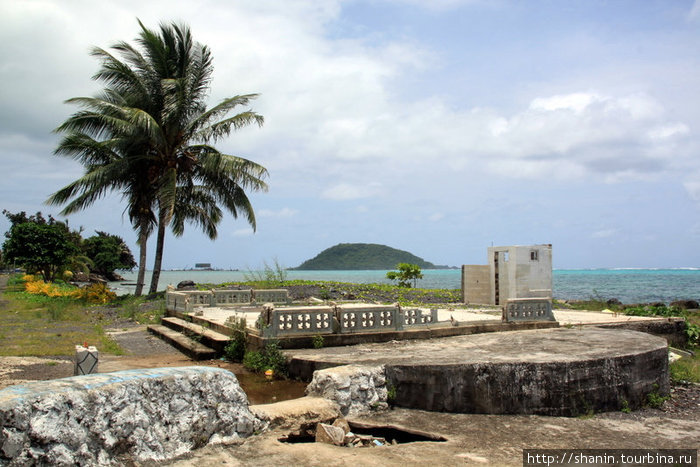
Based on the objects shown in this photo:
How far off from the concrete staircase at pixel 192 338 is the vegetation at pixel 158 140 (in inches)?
281

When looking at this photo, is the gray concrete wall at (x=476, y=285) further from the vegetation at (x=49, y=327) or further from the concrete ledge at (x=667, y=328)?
the vegetation at (x=49, y=327)

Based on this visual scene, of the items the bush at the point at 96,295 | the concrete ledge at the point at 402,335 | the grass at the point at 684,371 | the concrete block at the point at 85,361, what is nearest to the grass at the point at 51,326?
the bush at the point at 96,295

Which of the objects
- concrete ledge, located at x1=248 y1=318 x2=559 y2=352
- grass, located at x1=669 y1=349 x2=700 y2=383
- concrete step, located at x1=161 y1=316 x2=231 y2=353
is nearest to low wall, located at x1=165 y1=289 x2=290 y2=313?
concrete step, located at x1=161 y1=316 x2=231 y2=353

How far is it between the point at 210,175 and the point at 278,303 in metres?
8.23

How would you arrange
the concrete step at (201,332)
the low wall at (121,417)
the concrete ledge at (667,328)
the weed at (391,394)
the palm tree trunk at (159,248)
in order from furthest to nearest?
the palm tree trunk at (159,248) → the concrete ledge at (667,328) → the concrete step at (201,332) → the weed at (391,394) → the low wall at (121,417)

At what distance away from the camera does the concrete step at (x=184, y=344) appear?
1039cm

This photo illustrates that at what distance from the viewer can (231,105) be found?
2258cm

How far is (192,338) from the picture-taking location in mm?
11977

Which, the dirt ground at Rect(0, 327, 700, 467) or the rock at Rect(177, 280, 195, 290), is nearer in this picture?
the dirt ground at Rect(0, 327, 700, 467)

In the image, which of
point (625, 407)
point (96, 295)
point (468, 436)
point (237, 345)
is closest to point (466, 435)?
point (468, 436)

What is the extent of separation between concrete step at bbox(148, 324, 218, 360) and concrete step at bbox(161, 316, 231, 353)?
0.35 ft

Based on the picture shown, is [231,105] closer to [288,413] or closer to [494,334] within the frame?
[494,334]

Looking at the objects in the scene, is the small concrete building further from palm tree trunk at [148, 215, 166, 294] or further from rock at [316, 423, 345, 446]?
palm tree trunk at [148, 215, 166, 294]

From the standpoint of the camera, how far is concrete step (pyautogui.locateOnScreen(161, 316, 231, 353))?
34.5 feet
